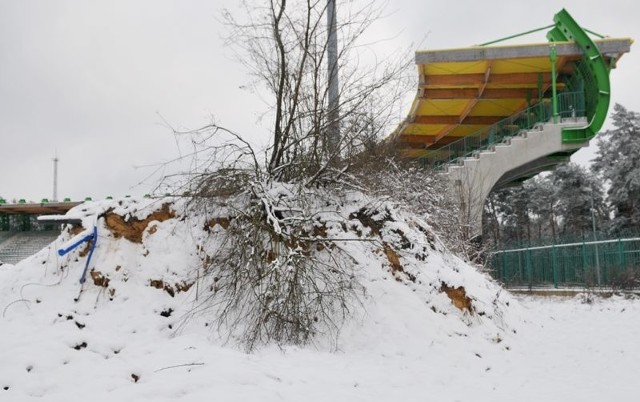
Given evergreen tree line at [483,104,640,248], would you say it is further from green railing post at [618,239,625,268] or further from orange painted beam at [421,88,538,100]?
orange painted beam at [421,88,538,100]

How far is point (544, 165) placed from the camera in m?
27.1

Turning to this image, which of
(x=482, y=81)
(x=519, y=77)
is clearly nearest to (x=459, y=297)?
(x=482, y=81)

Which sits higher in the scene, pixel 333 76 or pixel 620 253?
pixel 333 76

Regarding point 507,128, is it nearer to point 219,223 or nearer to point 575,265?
point 575,265

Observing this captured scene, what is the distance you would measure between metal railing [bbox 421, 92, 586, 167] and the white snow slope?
16544 millimetres

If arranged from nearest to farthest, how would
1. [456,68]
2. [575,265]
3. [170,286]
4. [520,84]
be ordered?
1. [170,286]
2. [575,265]
3. [456,68]
4. [520,84]

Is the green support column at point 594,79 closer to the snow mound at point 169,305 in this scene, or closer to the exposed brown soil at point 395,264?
the snow mound at point 169,305

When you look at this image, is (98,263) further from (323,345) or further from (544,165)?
(544,165)

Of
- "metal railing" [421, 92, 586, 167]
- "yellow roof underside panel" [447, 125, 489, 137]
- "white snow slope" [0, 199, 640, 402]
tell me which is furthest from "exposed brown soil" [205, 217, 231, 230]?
"yellow roof underside panel" [447, 125, 489, 137]

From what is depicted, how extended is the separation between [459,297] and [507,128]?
19804 millimetres

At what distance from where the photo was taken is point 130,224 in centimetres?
815

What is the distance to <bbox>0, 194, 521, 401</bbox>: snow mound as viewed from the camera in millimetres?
5211

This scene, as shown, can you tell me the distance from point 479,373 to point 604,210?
43236mm

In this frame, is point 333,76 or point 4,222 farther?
point 4,222
